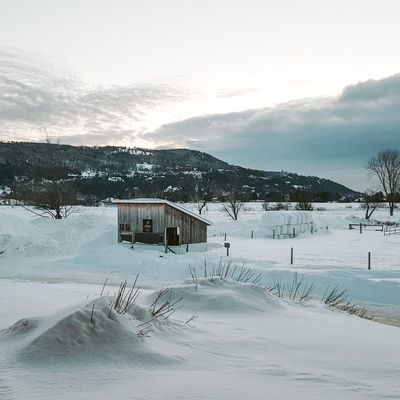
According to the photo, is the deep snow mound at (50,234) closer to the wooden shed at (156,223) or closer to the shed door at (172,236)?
the wooden shed at (156,223)

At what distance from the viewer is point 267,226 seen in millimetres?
45406

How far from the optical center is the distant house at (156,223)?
29.1 meters

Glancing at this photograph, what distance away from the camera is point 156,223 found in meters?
29.2

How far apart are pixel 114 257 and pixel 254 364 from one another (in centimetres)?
2077

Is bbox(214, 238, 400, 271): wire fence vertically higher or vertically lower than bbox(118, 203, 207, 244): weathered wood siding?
lower

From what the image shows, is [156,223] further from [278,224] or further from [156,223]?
[278,224]

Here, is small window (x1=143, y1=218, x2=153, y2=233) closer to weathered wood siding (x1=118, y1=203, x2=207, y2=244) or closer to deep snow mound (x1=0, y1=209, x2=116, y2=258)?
weathered wood siding (x1=118, y1=203, x2=207, y2=244)

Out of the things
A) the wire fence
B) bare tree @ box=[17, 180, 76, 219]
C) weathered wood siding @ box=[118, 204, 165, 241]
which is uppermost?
bare tree @ box=[17, 180, 76, 219]

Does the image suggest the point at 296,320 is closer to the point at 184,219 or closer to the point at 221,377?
the point at 221,377

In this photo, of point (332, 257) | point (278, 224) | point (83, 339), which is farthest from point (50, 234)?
point (83, 339)

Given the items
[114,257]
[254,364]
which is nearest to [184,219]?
[114,257]

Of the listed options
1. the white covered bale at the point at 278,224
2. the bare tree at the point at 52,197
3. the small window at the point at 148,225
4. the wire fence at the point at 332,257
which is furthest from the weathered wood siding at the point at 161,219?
the white covered bale at the point at 278,224

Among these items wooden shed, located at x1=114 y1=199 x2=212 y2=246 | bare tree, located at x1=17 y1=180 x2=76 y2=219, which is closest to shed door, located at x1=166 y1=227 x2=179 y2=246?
wooden shed, located at x1=114 y1=199 x2=212 y2=246

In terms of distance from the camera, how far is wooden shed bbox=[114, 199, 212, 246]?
95.4 ft
